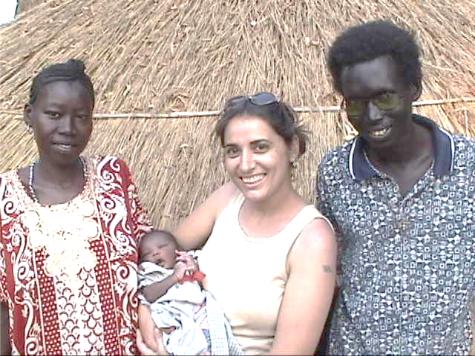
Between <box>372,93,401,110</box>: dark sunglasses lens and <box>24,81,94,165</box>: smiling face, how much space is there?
88 cm

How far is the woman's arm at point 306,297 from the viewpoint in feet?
7.41

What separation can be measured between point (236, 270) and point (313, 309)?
0.27 m

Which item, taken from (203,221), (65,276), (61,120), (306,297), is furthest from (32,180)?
(306,297)

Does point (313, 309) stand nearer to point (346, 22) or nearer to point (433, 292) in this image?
point (433, 292)

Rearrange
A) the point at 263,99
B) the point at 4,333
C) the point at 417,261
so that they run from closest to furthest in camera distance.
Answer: the point at 417,261 → the point at 263,99 → the point at 4,333

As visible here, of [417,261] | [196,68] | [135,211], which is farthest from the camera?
[196,68]

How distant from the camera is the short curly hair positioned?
7.72ft

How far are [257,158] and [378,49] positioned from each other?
17.7 inches

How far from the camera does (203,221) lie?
8.83 ft

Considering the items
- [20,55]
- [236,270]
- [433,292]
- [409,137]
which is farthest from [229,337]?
[20,55]

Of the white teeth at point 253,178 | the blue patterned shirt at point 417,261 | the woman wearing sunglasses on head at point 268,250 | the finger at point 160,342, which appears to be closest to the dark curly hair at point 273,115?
the woman wearing sunglasses on head at point 268,250

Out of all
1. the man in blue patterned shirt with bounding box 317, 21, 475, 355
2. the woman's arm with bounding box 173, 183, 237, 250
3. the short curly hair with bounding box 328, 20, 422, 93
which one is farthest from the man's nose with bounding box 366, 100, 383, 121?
the woman's arm with bounding box 173, 183, 237, 250

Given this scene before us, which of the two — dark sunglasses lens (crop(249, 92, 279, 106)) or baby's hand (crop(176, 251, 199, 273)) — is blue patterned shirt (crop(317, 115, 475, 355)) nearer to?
dark sunglasses lens (crop(249, 92, 279, 106))

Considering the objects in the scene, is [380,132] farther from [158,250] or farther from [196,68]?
[196,68]
